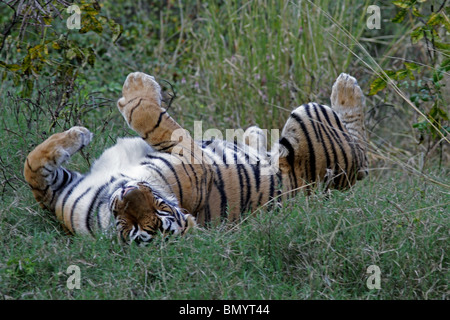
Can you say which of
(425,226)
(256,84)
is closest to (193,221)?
(425,226)

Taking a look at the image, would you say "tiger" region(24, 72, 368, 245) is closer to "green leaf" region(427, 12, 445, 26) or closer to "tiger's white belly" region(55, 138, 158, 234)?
"tiger's white belly" region(55, 138, 158, 234)

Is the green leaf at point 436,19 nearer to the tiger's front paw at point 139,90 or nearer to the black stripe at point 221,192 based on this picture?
the black stripe at point 221,192

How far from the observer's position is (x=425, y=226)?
2982 mm

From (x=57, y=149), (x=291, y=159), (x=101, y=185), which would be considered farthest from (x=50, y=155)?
(x=291, y=159)

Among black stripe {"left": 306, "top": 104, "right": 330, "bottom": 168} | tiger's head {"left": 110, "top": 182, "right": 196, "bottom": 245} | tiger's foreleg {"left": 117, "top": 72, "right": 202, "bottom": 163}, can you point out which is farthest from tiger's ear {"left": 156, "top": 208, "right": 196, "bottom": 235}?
black stripe {"left": 306, "top": 104, "right": 330, "bottom": 168}

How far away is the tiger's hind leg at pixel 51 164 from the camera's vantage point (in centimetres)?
327

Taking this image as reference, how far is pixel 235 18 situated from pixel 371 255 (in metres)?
3.62

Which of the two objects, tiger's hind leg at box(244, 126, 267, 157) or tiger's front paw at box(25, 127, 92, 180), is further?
tiger's hind leg at box(244, 126, 267, 157)

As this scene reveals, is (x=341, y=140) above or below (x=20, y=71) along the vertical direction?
below

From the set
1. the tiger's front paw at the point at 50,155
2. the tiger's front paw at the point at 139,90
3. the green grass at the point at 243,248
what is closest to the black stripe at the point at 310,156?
the green grass at the point at 243,248

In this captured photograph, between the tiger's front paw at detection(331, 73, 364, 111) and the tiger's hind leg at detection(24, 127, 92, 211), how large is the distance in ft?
5.45

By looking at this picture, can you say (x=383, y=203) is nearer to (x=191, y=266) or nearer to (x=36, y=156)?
(x=191, y=266)

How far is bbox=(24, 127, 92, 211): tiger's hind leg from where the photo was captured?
3.27 m

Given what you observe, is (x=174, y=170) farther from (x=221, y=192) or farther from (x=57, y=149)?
(x=57, y=149)
